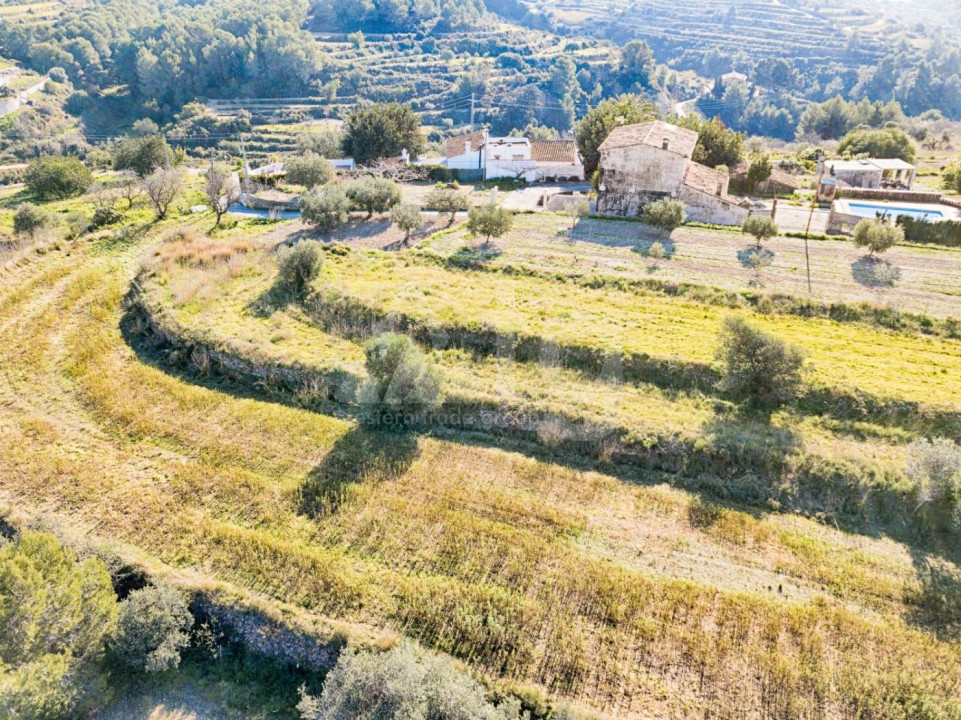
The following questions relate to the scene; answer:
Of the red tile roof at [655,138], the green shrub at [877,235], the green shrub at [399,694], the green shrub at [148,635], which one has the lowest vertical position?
the green shrub at [148,635]

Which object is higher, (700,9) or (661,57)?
(700,9)

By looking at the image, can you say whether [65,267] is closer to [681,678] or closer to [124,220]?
[124,220]


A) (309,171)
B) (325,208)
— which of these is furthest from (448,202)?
(309,171)

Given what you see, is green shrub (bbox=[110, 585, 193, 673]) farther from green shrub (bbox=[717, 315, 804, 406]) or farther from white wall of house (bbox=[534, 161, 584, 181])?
white wall of house (bbox=[534, 161, 584, 181])

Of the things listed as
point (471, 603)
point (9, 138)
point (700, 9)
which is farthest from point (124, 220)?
point (700, 9)

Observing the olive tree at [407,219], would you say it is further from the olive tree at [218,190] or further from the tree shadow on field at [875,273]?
the tree shadow on field at [875,273]

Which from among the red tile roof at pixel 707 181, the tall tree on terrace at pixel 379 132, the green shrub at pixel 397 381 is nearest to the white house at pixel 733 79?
the tall tree on terrace at pixel 379 132
